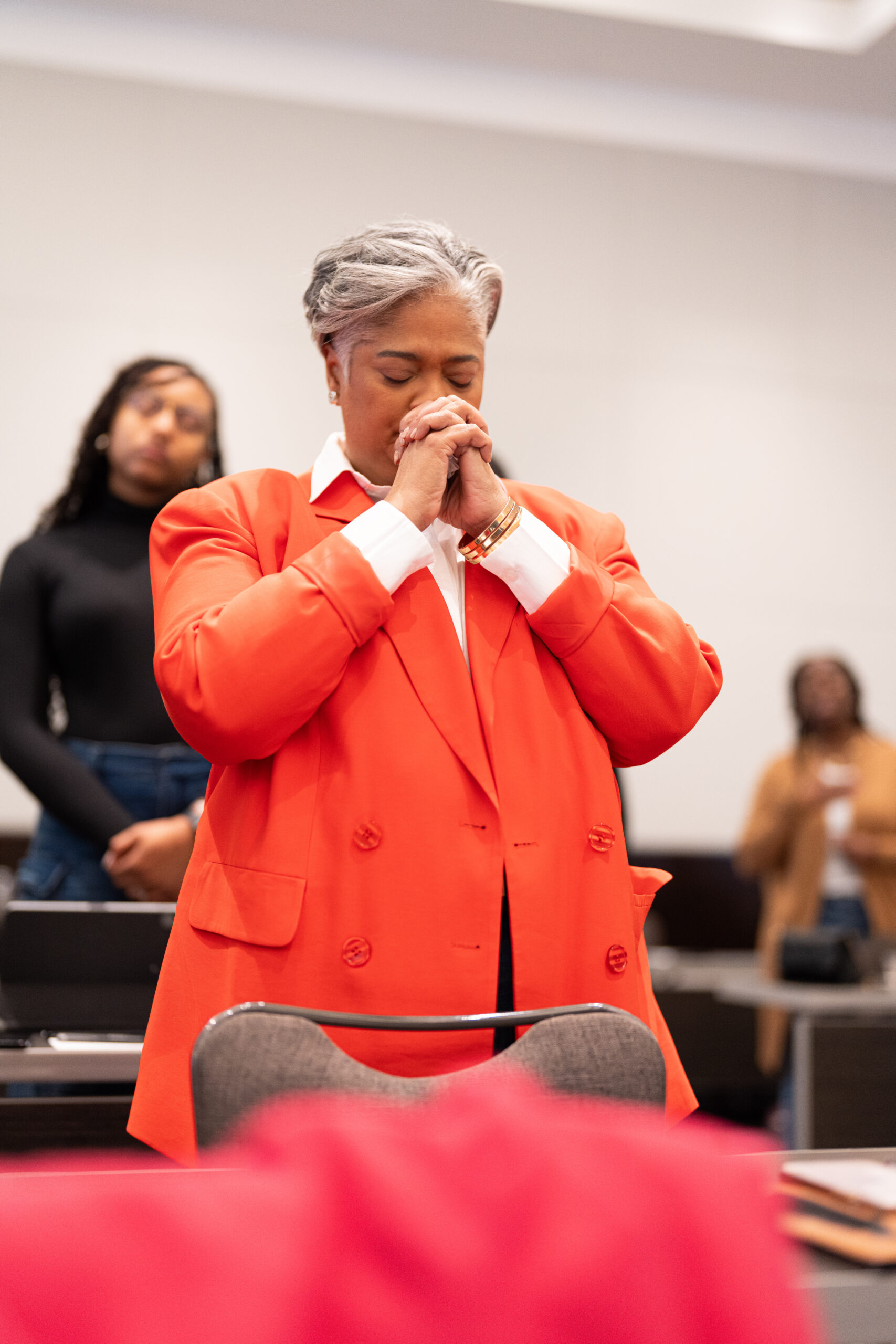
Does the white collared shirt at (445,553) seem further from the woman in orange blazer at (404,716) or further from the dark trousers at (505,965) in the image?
the dark trousers at (505,965)

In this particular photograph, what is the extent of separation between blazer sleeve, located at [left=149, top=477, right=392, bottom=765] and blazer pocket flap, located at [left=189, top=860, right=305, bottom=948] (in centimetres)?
10

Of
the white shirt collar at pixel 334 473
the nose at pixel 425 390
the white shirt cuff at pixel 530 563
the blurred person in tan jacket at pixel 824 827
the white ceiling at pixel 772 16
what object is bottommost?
the blurred person in tan jacket at pixel 824 827

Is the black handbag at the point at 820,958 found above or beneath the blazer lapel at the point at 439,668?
beneath

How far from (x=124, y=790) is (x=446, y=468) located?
1.12 meters

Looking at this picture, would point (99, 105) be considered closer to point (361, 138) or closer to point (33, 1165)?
point (361, 138)

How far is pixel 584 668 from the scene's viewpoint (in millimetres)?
1146

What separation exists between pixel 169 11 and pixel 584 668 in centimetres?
461

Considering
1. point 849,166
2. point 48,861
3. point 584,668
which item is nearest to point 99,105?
point 849,166

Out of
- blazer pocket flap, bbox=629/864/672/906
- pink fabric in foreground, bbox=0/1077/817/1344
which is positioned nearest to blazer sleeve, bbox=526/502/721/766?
blazer pocket flap, bbox=629/864/672/906

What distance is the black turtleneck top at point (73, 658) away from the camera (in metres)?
2.05

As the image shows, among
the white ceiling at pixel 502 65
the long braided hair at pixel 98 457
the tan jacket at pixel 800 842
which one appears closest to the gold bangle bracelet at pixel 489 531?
the long braided hair at pixel 98 457

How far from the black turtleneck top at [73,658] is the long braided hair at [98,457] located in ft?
0.41

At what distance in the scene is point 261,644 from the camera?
3.43 ft

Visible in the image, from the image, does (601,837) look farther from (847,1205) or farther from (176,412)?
(176,412)
